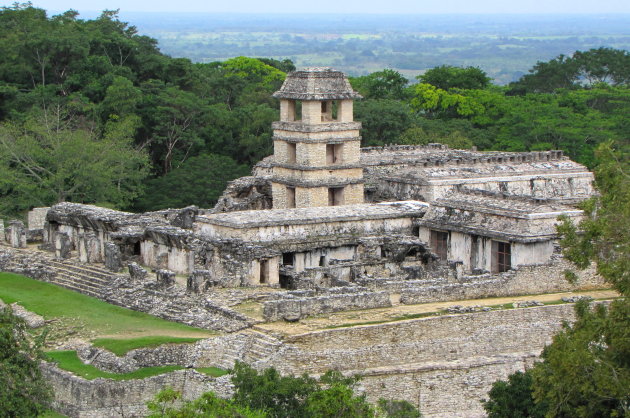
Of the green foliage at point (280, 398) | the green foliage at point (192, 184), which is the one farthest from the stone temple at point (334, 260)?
the green foliage at point (192, 184)

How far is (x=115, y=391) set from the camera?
35781 millimetres

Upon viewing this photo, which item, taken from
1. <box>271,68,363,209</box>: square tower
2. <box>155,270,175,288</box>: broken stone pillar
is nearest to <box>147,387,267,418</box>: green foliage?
<box>155,270,175,288</box>: broken stone pillar

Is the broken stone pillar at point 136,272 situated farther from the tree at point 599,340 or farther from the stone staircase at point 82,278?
the tree at point 599,340

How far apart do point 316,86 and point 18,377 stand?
80.0ft

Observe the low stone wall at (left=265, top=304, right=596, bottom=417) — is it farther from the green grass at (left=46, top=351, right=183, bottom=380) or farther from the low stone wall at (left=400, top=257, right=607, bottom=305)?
the green grass at (left=46, top=351, right=183, bottom=380)

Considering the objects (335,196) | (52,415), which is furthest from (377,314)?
(335,196)

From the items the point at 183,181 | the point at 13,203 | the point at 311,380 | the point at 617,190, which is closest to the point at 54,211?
the point at 13,203

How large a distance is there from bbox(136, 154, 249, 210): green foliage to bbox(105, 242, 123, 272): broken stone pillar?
18394mm

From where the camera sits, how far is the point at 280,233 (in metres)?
46.7

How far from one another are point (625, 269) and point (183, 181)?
37521mm

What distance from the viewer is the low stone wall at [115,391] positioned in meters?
35.7

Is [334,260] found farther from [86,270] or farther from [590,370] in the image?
[590,370]

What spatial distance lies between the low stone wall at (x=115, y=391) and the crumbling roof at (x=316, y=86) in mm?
19143

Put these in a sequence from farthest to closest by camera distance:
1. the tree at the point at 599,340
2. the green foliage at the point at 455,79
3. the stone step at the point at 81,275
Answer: the green foliage at the point at 455,79, the stone step at the point at 81,275, the tree at the point at 599,340
